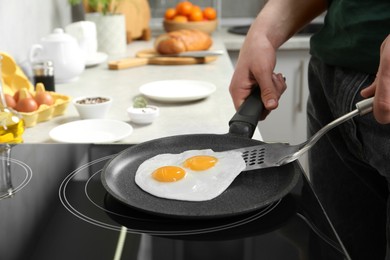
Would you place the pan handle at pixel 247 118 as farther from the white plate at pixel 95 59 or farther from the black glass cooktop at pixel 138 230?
the white plate at pixel 95 59

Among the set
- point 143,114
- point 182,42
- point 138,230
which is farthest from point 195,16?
point 138,230

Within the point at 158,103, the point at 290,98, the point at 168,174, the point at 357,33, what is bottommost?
the point at 290,98

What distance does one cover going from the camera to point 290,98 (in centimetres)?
249

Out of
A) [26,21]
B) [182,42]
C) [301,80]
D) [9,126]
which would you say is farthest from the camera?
[301,80]

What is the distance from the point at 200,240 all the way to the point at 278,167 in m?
0.22

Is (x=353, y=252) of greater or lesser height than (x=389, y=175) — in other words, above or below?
below

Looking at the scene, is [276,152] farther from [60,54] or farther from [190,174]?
[60,54]

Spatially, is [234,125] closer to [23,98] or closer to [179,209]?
[179,209]

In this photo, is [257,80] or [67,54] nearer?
[257,80]

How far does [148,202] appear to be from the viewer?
70 centimetres

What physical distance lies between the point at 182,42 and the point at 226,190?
143 centimetres

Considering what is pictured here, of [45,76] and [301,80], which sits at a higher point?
[45,76]

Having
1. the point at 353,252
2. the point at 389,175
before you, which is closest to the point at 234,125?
the point at 389,175

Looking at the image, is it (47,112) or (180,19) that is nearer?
(47,112)
